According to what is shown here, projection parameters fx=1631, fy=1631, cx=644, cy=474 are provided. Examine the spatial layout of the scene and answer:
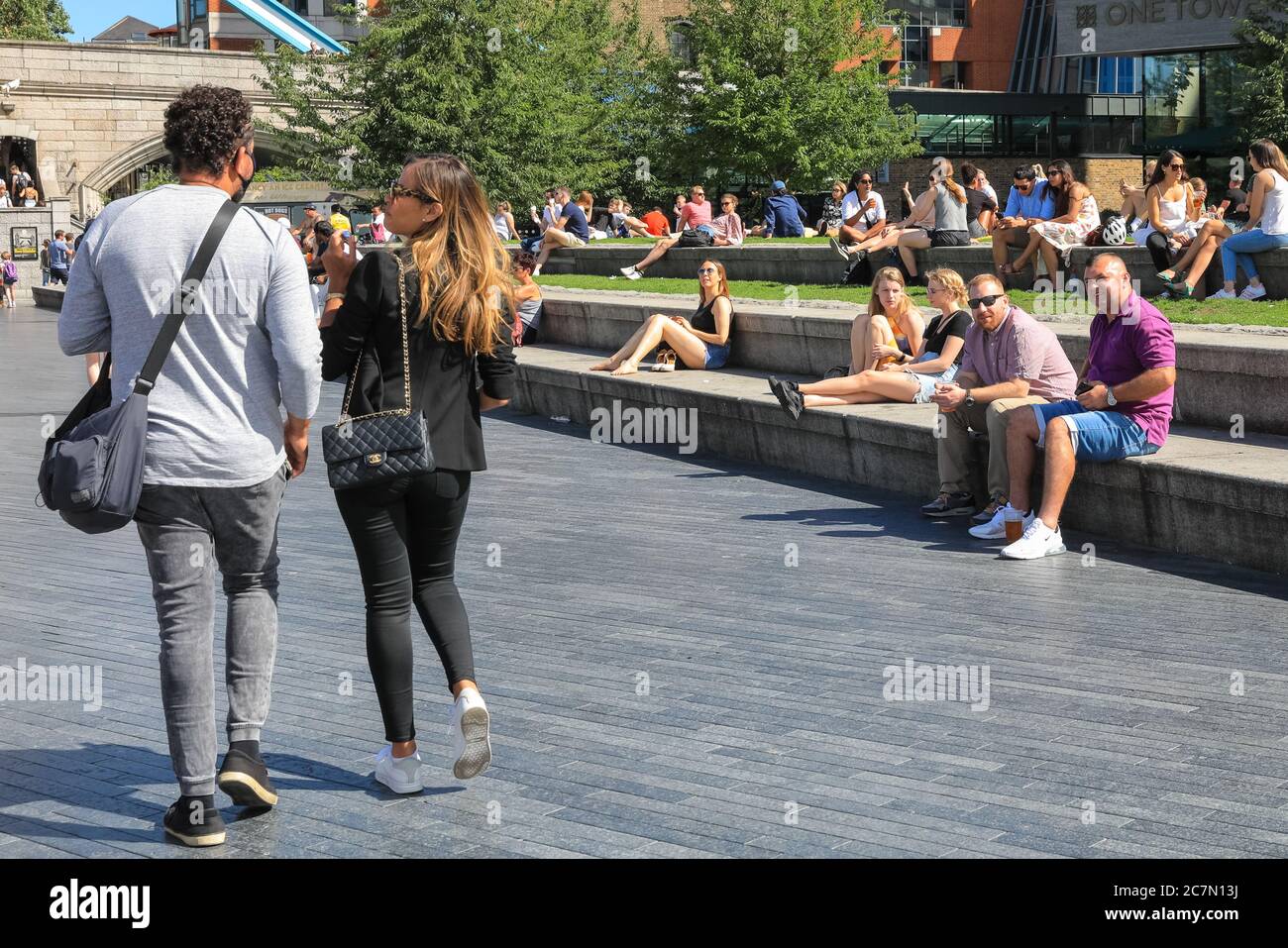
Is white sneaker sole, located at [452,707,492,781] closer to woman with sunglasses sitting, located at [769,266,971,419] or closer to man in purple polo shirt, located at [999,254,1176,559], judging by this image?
man in purple polo shirt, located at [999,254,1176,559]

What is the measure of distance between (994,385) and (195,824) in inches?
235

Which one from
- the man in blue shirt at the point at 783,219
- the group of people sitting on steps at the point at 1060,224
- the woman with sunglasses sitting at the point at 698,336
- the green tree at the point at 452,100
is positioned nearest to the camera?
the group of people sitting on steps at the point at 1060,224

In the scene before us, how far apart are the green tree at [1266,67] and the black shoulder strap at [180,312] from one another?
41.0 meters

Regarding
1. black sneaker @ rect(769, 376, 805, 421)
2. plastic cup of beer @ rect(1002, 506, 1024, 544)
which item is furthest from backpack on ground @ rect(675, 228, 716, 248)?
plastic cup of beer @ rect(1002, 506, 1024, 544)

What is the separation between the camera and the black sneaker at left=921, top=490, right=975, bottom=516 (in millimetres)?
9508

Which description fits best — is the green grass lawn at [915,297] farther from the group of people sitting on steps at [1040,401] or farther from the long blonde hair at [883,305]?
the group of people sitting on steps at [1040,401]

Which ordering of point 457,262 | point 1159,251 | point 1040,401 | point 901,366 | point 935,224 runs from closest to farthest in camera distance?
point 457,262
point 1040,401
point 901,366
point 1159,251
point 935,224

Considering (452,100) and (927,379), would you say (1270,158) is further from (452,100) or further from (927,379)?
(452,100)

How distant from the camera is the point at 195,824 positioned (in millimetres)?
4316

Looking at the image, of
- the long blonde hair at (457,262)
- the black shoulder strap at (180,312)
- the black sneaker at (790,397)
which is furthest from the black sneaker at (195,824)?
the black sneaker at (790,397)

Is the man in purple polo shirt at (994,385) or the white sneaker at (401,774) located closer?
the white sneaker at (401,774)

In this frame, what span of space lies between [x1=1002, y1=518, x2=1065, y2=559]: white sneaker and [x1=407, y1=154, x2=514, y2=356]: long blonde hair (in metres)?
4.31

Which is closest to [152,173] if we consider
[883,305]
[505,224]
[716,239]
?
[505,224]

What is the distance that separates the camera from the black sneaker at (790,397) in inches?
436
